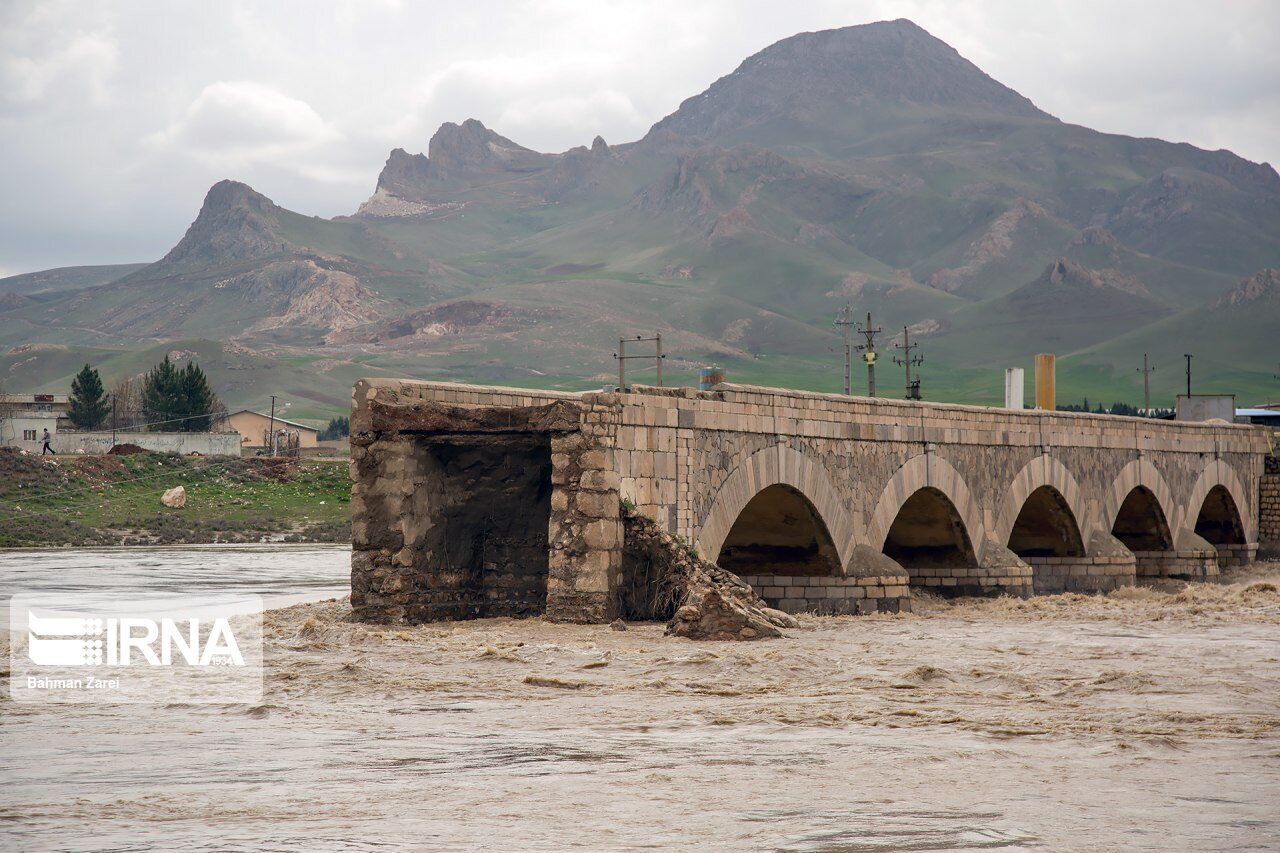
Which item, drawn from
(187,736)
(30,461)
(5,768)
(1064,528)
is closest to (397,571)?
(187,736)

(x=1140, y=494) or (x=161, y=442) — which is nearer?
(x=1140, y=494)

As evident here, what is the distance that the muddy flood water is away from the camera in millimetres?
8023

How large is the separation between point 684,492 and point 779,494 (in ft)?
10.6

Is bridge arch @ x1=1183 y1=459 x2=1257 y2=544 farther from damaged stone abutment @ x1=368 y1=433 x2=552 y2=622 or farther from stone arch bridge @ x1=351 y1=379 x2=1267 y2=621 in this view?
damaged stone abutment @ x1=368 y1=433 x2=552 y2=622

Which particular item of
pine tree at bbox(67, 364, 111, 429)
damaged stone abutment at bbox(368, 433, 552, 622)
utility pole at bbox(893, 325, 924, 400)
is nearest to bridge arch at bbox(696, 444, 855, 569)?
damaged stone abutment at bbox(368, 433, 552, 622)

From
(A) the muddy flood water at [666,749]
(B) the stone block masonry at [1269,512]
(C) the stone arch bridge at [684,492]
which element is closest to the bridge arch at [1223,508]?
(B) the stone block masonry at [1269,512]

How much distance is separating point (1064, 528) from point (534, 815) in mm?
23076

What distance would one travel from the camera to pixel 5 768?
966 cm

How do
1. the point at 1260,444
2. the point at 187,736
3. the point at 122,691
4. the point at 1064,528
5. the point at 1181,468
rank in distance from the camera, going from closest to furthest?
the point at 187,736 < the point at 122,691 < the point at 1064,528 < the point at 1181,468 < the point at 1260,444

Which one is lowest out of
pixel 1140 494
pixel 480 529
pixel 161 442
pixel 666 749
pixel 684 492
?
pixel 666 749

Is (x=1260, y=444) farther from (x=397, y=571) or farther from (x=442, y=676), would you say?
(x=442, y=676)

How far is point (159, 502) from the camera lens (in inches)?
2035

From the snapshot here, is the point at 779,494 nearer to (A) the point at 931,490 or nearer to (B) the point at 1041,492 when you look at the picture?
(A) the point at 931,490

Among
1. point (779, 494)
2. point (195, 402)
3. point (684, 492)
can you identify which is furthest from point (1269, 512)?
point (195, 402)
